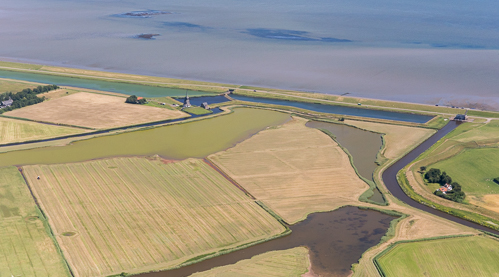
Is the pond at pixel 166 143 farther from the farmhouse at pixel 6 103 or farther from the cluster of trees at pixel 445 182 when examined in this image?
the cluster of trees at pixel 445 182

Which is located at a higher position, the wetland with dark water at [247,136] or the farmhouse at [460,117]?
the farmhouse at [460,117]

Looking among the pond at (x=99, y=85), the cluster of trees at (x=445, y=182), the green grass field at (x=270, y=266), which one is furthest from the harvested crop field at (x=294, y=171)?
the pond at (x=99, y=85)

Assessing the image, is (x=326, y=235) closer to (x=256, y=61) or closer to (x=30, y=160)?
(x=30, y=160)

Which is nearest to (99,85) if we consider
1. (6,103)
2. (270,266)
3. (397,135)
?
(6,103)

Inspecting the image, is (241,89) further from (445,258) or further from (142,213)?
(445,258)

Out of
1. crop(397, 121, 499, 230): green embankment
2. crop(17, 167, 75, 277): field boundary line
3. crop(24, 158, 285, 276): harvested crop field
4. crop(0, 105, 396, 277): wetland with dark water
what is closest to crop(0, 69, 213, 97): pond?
crop(0, 105, 396, 277): wetland with dark water

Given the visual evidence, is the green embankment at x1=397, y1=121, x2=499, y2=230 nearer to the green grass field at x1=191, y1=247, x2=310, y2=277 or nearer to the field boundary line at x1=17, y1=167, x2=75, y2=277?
the green grass field at x1=191, y1=247, x2=310, y2=277
